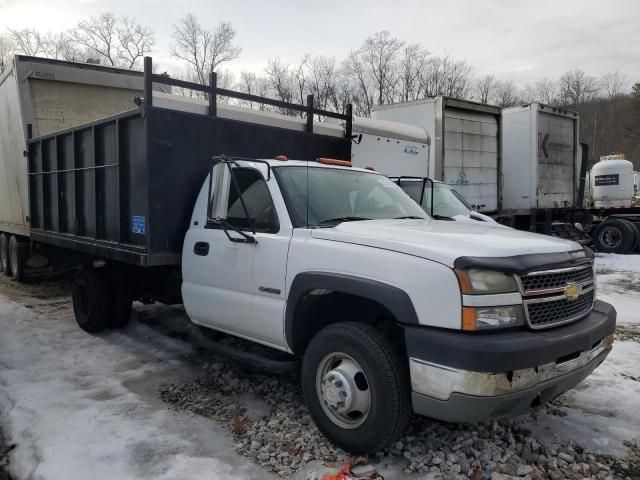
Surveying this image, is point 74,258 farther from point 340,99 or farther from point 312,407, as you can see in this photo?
point 340,99

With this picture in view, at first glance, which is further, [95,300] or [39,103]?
[39,103]

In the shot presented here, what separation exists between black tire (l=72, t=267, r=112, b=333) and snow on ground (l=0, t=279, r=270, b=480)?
6.4 inches

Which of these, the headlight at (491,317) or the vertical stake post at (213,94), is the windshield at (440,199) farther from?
the headlight at (491,317)

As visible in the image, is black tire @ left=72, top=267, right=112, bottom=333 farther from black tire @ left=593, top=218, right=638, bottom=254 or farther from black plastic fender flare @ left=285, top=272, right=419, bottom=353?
black tire @ left=593, top=218, right=638, bottom=254

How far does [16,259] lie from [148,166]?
6.41 m

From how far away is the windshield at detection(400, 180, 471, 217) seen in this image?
26.8 ft

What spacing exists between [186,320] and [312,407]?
383cm

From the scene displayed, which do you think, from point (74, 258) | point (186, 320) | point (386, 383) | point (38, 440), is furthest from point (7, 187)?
point (386, 383)

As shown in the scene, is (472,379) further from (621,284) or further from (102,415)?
(621,284)

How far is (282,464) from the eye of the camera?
3377mm

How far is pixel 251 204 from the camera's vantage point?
14.3 ft

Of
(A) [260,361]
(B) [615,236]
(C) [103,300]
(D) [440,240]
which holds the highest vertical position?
(D) [440,240]

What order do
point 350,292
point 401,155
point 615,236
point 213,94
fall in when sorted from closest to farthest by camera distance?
point 350,292 < point 213,94 < point 401,155 < point 615,236

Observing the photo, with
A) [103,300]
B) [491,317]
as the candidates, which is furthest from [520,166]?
[491,317]
